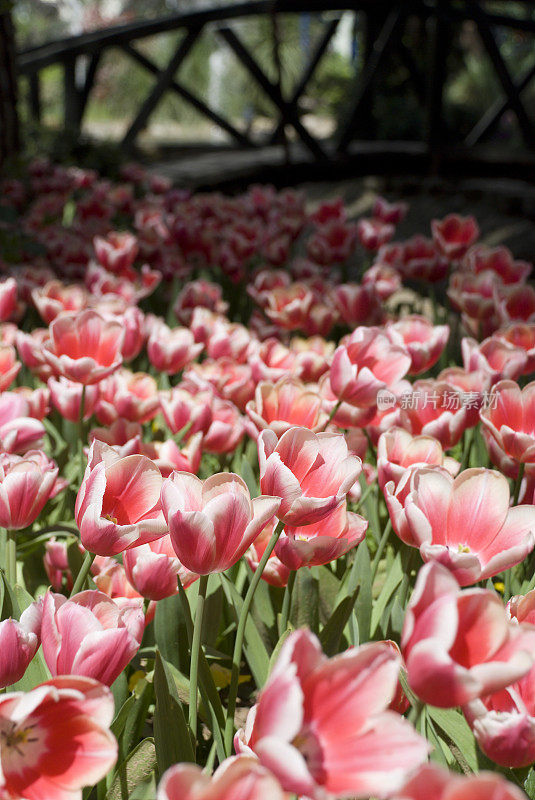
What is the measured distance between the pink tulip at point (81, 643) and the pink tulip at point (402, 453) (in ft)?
1.55

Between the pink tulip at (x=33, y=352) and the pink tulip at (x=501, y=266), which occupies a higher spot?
the pink tulip at (x=501, y=266)

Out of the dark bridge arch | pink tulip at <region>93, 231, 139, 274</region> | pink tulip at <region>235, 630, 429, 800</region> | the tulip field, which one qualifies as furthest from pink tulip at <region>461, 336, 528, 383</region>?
the dark bridge arch

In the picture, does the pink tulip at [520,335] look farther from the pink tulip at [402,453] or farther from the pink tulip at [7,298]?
the pink tulip at [7,298]

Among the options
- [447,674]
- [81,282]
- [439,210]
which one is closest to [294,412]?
[447,674]

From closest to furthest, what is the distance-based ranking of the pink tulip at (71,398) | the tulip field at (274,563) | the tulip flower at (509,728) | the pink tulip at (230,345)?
the tulip field at (274,563)
the tulip flower at (509,728)
the pink tulip at (71,398)
the pink tulip at (230,345)

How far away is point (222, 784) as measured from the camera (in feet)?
1.93

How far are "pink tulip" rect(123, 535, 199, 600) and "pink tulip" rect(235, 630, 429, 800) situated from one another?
0.39 metres

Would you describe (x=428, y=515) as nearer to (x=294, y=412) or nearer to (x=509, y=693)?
(x=509, y=693)

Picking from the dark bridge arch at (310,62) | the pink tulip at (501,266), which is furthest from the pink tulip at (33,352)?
the dark bridge arch at (310,62)

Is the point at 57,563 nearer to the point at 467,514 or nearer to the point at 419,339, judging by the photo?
the point at 467,514

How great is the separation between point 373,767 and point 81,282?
8.79 ft

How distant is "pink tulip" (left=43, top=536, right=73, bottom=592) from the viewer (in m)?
1.34

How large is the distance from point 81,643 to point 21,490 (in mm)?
302

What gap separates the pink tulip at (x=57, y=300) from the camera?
6.79 feet
